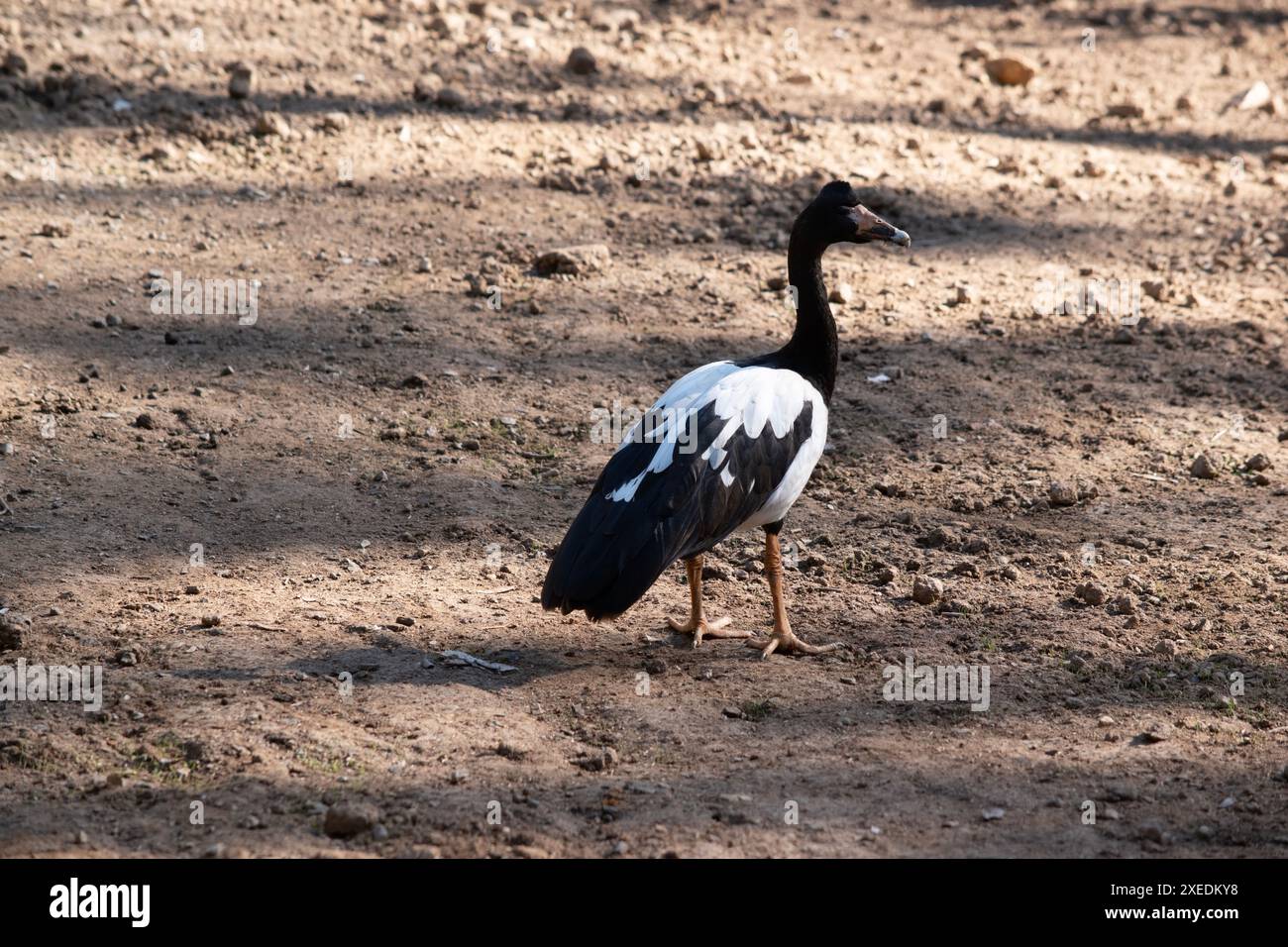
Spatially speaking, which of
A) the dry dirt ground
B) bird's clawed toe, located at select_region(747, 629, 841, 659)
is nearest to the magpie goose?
bird's clawed toe, located at select_region(747, 629, 841, 659)

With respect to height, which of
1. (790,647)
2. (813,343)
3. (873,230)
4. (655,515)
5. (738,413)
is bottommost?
(790,647)

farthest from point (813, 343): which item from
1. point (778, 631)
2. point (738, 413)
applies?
point (778, 631)

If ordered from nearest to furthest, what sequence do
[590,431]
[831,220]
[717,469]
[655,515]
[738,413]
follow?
[655,515] → [717,469] → [738,413] → [831,220] → [590,431]

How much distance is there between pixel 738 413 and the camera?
687cm

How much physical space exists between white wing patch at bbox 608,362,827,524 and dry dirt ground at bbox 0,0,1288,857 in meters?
0.88

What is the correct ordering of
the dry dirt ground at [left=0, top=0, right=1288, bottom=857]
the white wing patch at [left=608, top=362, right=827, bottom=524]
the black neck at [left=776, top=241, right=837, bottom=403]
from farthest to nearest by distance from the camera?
the black neck at [left=776, top=241, right=837, bottom=403]
the white wing patch at [left=608, top=362, right=827, bottom=524]
the dry dirt ground at [left=0, top=0, right=1288, bottom=857]

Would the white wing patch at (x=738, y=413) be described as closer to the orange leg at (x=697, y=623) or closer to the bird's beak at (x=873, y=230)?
the orange leg at (x=697, y=623)

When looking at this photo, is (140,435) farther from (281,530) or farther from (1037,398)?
(1037,398)

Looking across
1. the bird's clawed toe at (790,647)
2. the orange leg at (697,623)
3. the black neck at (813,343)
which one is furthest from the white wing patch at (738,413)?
the bird's clawed toe at (790,647)

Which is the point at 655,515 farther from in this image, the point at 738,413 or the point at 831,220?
the point at 831,220

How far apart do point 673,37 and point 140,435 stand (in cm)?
844

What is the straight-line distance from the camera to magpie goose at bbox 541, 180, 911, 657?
6.37 metres

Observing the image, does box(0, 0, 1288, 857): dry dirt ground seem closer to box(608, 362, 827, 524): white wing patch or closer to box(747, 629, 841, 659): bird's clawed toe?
box(747, 629, 841, 659): bird's clawed toe

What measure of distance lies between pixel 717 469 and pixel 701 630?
95cm
